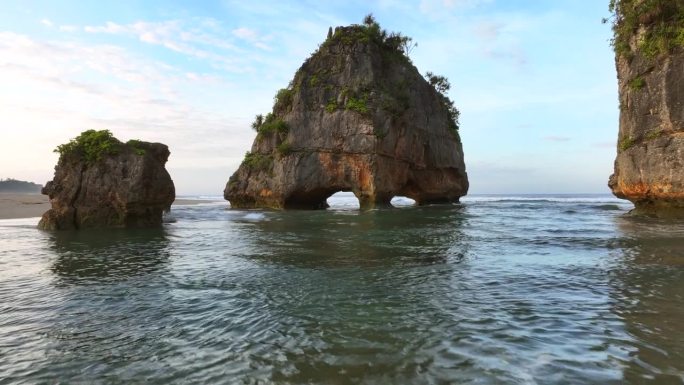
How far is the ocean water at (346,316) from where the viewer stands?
394cm

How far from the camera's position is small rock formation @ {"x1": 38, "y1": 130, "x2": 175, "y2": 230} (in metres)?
19.1

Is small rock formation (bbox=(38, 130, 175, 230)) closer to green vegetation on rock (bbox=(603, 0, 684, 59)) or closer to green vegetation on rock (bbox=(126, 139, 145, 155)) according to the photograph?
green vegetation on rock (bbox=(126, 139, 145, 155))

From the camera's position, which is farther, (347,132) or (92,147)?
(347,132)

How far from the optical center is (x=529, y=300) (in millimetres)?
6324

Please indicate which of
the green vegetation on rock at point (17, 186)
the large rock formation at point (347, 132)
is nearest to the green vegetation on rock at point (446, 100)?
the large rock formation at point (347, 132)

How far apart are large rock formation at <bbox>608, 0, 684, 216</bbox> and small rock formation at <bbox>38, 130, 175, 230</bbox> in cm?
2608

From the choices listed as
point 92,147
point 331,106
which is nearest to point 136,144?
point 92,147

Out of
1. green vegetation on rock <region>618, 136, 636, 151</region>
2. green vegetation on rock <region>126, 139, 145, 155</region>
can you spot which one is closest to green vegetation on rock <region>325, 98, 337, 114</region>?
green vegetation on rock <region>126, 139, 145, 155</region>

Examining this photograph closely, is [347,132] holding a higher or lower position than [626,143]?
higher

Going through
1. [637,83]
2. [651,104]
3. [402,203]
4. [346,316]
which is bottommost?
[346,316]

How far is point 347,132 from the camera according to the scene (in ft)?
119

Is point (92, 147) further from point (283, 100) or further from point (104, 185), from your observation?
point (283, 100)

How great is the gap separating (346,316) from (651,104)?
24.6 meters

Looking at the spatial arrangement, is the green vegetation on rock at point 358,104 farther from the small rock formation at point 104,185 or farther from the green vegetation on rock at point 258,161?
→ the small rock formation at point 104,185
